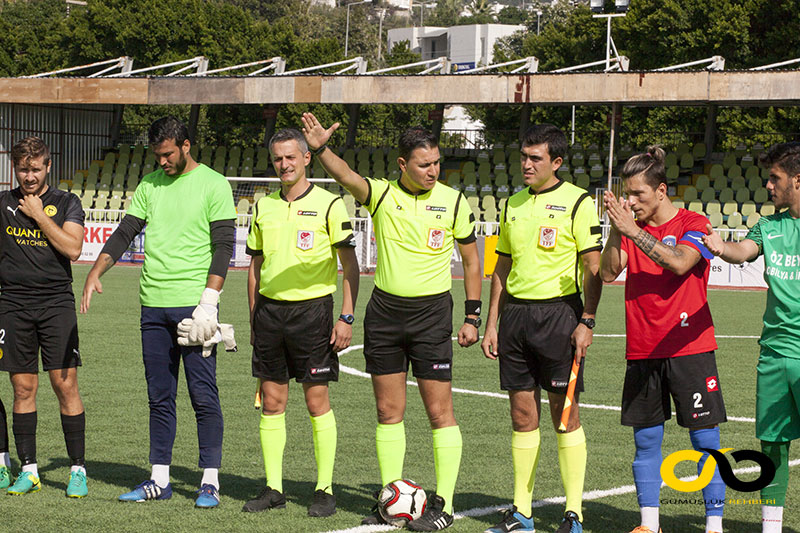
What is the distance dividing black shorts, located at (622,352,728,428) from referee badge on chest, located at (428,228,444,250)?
50.4 inches

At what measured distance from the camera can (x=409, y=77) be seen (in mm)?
31062

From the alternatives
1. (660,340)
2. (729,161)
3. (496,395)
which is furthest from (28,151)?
(729,161)

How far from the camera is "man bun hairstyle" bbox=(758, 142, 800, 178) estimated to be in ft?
16.9

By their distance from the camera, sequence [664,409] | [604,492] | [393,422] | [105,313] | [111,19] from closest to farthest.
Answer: [664,409] → [393,422] → [604,492] → [105,313] → [111,19]

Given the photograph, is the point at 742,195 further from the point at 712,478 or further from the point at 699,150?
the point at 712,478

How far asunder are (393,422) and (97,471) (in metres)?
2.27

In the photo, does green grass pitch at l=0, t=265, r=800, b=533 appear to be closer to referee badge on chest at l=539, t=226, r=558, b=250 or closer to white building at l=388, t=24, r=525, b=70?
referee badge on chest at l=539, t=226, r=558, b=250

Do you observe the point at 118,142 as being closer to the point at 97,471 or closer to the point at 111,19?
the point at 111,19

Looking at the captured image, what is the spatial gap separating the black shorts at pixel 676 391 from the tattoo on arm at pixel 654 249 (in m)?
0.58

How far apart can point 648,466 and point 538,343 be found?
2.85 ft

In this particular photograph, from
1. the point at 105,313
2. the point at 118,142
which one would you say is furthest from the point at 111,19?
the point at 105,313

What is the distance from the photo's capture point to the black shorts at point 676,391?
5.34 meters

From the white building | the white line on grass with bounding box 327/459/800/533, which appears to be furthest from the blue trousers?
the white building

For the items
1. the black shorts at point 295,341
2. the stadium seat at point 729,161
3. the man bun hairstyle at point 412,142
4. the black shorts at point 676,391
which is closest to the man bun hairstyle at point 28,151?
the black shorts at point 295,341
